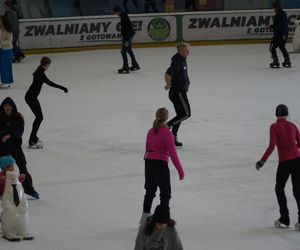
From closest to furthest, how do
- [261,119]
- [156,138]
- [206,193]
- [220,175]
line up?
[156,138] → [206,193] → [220,175] → [261,119]

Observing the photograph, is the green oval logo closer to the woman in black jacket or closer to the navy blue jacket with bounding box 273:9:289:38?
the navy blue jacket with bounding box 273:9:289:38

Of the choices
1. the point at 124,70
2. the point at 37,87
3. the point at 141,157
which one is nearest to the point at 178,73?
the point at 141,157

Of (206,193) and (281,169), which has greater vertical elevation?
(281,169)

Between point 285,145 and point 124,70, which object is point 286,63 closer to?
point 124,70

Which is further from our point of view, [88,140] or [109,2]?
[109,2]

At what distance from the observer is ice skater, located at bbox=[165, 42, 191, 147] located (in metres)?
12.2

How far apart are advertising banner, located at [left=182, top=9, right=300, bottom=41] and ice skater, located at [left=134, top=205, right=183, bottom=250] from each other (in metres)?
20.1

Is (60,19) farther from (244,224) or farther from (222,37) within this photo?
(244,224)

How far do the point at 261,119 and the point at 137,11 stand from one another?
480 inches

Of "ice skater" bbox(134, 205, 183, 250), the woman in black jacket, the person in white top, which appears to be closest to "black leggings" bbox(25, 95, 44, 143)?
the woman in black jacket

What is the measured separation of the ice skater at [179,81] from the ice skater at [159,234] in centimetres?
635

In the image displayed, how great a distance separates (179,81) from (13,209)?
4562 millimetres

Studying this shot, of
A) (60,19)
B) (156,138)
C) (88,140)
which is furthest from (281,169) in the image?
(60,19)

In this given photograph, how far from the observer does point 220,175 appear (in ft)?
36.0
